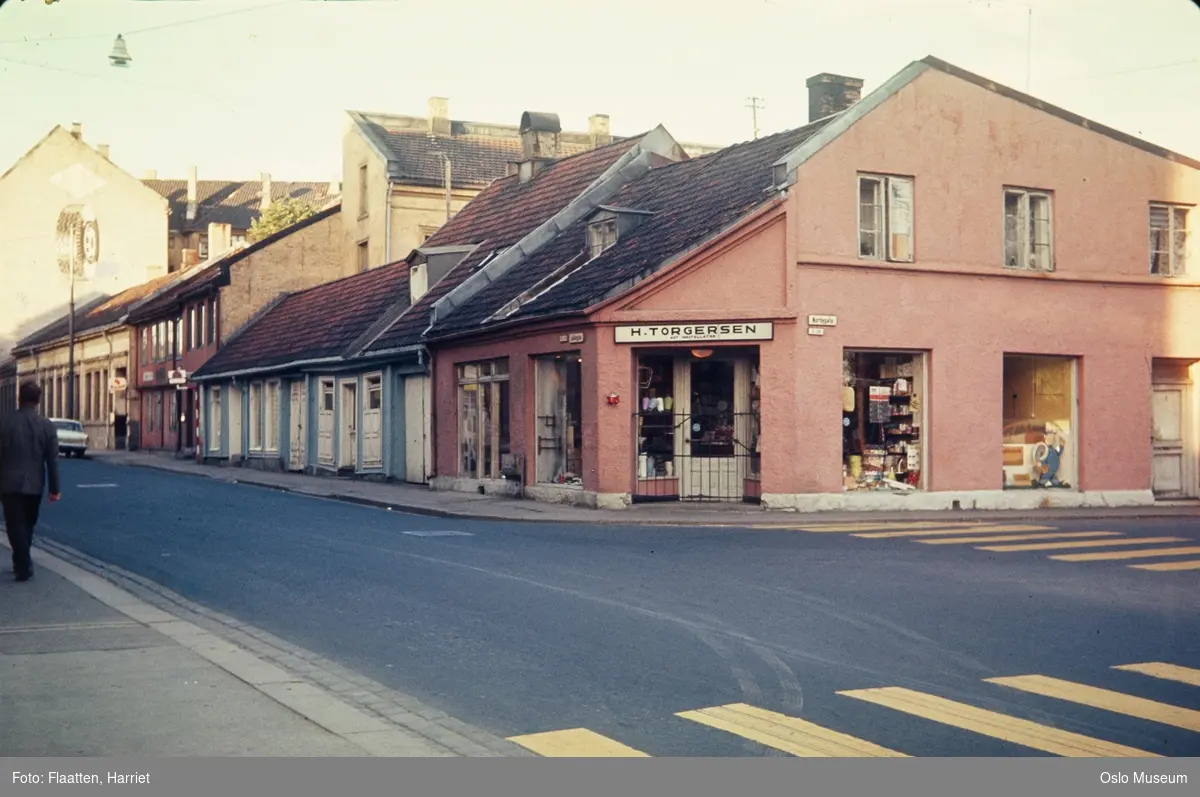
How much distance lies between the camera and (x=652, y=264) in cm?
2275

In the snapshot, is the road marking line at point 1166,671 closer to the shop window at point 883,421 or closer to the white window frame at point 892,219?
the shop window at point 883,421

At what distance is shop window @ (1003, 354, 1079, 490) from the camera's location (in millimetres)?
24812

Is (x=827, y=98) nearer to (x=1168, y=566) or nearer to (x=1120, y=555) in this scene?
(x=1120, y=555)

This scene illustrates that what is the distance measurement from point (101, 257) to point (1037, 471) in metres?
17.2

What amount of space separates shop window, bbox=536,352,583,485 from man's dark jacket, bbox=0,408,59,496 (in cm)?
1215

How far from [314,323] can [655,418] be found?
18322 millimetres

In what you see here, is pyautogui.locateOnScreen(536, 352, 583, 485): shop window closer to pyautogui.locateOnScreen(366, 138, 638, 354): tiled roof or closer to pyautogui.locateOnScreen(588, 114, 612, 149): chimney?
pyautogui.locateOnScreen(366, 138, 638, 354): tiled roof

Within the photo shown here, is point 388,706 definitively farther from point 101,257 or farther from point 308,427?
point 308,427

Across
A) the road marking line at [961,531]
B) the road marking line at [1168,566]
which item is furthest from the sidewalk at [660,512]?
the road marking line at [1168,566]

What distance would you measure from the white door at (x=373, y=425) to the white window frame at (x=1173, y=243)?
17.4 meters

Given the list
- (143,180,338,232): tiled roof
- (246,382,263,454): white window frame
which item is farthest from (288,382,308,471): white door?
(143,180,338,232): tiled roof

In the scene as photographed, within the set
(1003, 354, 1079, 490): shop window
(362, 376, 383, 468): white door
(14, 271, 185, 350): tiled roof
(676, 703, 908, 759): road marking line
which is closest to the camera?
(676, 703, 908, 759): road marking line
